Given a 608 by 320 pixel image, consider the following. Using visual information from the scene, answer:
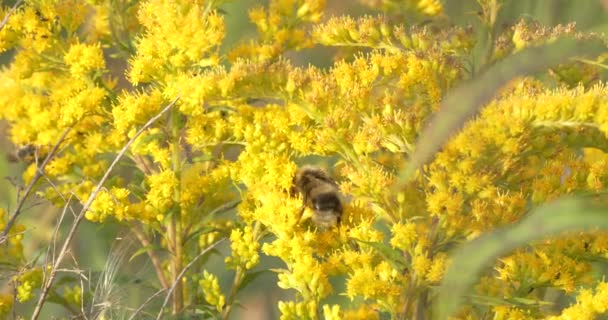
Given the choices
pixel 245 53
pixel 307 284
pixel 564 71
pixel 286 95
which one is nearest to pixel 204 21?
pixel 245 53

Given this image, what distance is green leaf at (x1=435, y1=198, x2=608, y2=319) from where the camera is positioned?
792 millimetres

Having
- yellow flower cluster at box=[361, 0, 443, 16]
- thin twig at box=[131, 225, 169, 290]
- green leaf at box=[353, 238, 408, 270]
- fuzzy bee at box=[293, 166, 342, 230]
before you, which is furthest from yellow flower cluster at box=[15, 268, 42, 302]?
yellow flower cluster at box=[361, 0, 443, 16]

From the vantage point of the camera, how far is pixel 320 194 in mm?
1857

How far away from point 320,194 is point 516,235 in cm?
105

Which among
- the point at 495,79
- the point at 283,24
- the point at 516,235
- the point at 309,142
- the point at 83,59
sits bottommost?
the point at 516,235

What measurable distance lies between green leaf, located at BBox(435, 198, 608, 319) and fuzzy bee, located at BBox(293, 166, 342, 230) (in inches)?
39.6

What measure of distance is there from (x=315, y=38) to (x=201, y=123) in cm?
35

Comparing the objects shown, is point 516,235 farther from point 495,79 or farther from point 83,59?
point 83,59

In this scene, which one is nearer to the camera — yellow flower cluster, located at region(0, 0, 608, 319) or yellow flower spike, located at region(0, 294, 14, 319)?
yellow flower cluster, located at region(0, 0, 608, 319)

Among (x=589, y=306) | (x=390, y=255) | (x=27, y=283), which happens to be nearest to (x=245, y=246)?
(x=390, y=255)

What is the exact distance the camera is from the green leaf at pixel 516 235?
2.60 ft

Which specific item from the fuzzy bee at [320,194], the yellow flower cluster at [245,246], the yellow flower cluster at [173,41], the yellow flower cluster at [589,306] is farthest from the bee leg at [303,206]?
the yellow flower cluster at [589,306]

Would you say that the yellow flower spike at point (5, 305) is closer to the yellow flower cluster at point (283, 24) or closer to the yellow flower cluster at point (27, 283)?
the yellow flower cluster at point (27, 283)

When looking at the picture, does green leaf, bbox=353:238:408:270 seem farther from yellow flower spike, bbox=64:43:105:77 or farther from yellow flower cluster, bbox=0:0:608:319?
yellow flower spike, bbox=64:43:105:77
